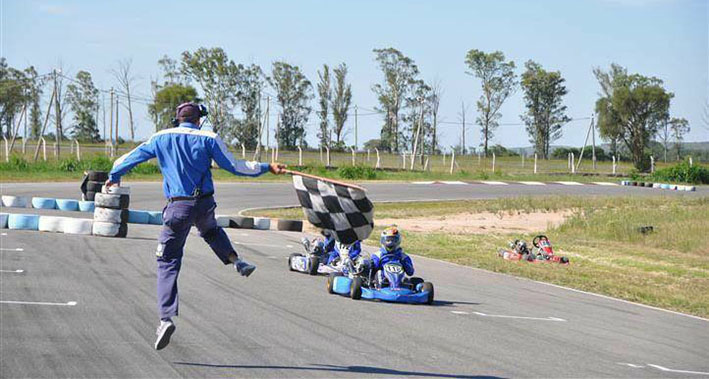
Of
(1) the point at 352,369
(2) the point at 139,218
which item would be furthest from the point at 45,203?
(1) the point at 352,369

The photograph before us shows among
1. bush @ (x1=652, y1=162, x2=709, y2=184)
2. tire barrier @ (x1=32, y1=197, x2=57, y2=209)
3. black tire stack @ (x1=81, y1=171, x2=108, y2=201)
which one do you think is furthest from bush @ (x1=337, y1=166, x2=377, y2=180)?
tire barrier @ (x1=32, y1=197, x2=57, y2=209)

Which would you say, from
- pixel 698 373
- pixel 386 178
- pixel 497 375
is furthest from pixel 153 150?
pixel 386 178

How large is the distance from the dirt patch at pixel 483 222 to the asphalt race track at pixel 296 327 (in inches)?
388

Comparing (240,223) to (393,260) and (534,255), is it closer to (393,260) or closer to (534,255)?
(534,255)

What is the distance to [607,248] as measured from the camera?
19.1 m

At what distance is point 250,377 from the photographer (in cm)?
585

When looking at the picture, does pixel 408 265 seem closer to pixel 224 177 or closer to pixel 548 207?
pixel 548 207

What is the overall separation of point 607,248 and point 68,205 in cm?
1209

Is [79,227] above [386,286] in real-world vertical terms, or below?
above

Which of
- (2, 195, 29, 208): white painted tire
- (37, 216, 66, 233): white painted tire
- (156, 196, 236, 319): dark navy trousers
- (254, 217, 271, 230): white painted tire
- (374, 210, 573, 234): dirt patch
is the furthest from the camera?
(374, 210, 573, 234): dirt patch

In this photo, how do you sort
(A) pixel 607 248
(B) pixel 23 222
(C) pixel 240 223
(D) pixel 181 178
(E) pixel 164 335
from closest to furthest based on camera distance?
(E) pixel 164 335 → (D) pixel 181 178 → (B) pixel 23 222 → (C) pixel 240 223 → (A) pixel 607 248

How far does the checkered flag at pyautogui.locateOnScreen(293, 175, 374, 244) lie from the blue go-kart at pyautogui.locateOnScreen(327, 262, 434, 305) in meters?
→ 0.67

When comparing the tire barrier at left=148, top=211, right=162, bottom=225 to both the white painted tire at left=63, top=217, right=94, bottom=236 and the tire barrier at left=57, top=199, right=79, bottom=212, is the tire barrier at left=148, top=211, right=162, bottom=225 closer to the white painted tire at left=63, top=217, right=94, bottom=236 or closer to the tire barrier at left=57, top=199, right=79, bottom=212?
the tire barrier at left=57, top=199, right=79, bottom=212

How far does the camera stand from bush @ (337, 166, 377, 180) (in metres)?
43.8
